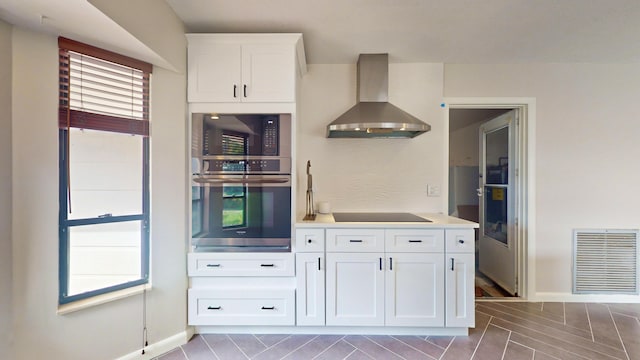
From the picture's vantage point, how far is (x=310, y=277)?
1.93 m

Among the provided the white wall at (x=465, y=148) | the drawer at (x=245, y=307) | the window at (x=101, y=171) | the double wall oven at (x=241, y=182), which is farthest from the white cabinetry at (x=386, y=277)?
the white wall at (x=465, y=148)

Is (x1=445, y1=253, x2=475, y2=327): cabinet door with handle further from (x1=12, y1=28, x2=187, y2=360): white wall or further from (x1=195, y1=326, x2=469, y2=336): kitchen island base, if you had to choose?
(x1=12, y1=28, x2=187, y2=360): white wall

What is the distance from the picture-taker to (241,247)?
76.2 inches

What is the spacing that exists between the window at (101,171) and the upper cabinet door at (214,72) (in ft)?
0.98

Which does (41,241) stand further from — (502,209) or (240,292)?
(502,209)

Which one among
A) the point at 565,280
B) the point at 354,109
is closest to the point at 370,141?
the point at 354,109

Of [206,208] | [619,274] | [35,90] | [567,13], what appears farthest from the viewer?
[619,274]

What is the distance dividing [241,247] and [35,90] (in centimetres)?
146

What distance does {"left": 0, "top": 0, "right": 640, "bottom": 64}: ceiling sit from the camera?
1.43 meters

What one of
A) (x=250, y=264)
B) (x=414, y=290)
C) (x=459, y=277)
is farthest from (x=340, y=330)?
(x=459, y=277)

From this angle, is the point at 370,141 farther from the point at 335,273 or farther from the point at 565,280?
the point at 565,280

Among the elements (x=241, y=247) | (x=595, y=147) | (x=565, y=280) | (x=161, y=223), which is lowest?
(x=565, y=280)

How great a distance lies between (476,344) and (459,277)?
50 cm

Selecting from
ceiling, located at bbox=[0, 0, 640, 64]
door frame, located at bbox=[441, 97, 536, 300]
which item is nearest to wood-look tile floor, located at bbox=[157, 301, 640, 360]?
door frame, located at bbox=[441, 97, 536, 300]
